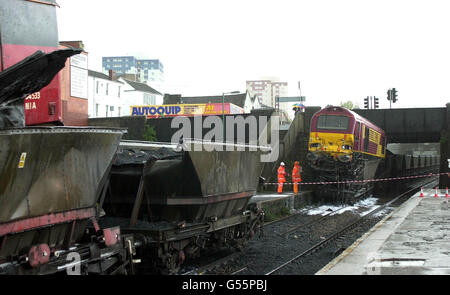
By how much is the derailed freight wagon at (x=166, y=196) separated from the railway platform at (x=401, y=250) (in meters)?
2.34

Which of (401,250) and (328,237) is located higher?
(401,250)

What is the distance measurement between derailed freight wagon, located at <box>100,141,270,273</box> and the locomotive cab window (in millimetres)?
12955

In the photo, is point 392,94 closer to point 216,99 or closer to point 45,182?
point 45,182

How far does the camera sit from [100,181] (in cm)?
513

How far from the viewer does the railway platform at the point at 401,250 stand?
6.85 meters

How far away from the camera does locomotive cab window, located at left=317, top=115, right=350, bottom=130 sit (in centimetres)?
2014

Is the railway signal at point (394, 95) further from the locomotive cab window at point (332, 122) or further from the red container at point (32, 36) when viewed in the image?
the red container at point (32, 36)

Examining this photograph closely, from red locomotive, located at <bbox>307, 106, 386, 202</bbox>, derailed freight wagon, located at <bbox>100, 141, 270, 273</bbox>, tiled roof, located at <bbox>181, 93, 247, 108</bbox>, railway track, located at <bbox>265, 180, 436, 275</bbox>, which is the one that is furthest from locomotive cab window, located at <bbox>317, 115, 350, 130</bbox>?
tiled roof, located at <bbox>181, 93, 247, 108</bbox>

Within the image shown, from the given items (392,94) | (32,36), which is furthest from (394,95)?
(32,36)

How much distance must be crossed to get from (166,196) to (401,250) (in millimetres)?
4639

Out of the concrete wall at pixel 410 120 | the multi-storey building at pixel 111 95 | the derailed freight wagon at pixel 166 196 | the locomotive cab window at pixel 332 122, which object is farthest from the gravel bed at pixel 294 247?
the multi-storey building at pixel 111 95

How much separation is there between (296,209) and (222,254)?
898 cm

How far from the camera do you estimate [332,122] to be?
20.5 m

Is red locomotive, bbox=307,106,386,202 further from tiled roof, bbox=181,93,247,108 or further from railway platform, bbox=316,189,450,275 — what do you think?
tiled roof, bbox=181,93,247,108
